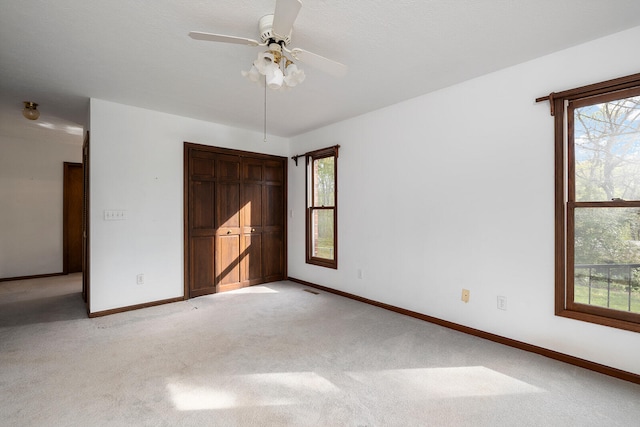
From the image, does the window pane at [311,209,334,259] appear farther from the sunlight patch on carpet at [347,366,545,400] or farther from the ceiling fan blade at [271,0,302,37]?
the ceiling fan blade at [271,0,302,37]

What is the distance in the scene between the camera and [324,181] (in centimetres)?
473

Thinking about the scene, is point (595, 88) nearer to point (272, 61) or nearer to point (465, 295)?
point (465, 295)

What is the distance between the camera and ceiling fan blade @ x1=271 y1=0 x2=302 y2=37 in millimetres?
1477

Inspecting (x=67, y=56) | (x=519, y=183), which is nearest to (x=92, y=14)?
(x=67, y=56)

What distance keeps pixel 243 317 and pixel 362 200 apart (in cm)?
210

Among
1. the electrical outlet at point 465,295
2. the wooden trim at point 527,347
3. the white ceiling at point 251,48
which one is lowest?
the wooden trim at point 527,347

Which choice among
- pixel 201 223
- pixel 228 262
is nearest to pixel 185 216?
pixel 201 223

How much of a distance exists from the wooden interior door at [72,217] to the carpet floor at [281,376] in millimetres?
2621

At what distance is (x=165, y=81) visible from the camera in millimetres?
2979

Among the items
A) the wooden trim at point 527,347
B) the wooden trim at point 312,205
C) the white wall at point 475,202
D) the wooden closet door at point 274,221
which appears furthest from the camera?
the wooden closet door at point 274,221

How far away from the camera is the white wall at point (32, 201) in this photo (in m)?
5.21

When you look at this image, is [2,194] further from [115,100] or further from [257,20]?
[257,20]

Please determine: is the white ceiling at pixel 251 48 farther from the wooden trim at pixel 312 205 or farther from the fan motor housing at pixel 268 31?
the wooden trim at pixel 312 205

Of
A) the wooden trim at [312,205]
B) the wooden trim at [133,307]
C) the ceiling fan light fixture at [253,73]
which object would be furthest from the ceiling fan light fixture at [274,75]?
the wooden trim at [133,307]
